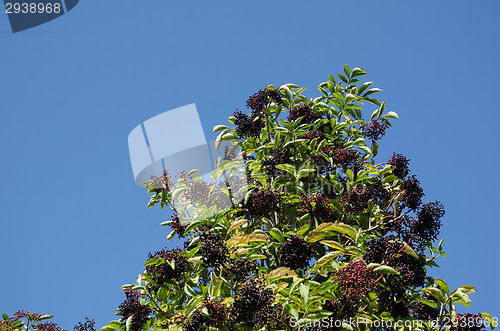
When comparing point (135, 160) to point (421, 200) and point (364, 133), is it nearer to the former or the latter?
point (364, 133)

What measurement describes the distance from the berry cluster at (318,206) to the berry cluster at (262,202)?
27cm

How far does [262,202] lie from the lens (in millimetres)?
4629

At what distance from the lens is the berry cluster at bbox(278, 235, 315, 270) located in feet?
13.8

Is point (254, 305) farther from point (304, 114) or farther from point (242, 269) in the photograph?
point (304, 114)

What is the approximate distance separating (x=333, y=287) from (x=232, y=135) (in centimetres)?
217

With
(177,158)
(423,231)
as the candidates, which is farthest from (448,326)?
(177,158)

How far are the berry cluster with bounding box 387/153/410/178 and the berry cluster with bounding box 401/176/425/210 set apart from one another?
0.63ft

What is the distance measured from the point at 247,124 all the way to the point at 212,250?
1.63 metres

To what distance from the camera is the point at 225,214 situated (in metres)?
4.71

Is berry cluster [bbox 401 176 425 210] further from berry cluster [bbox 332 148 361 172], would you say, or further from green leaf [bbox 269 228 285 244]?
green leaf [bbox 269 228 285 244]

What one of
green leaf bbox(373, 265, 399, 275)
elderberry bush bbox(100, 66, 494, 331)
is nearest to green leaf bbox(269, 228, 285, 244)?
elderberry bush bbox(100, 66, 494, 331)

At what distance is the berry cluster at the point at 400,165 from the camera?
17.5 ft

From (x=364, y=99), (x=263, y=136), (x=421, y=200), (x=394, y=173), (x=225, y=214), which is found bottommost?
(x=225, y=214)

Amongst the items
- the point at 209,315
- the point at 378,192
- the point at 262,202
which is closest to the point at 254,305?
the point at 209,315
